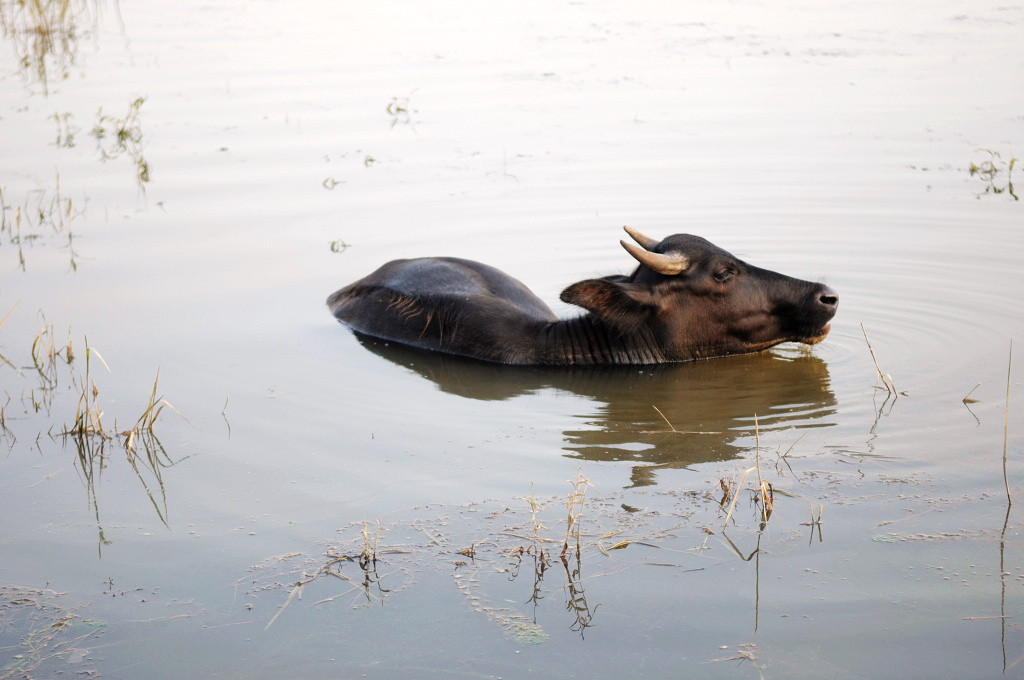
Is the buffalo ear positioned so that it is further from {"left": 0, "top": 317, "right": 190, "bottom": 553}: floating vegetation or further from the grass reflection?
the grass reflection

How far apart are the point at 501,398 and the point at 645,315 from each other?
1.15 m

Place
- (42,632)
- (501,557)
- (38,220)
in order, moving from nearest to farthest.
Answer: (42,632) < (501,557) < (38,220)

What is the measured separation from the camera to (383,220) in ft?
33.1

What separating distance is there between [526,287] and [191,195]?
435 cm

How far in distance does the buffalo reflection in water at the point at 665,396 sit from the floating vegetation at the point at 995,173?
13.7 ft

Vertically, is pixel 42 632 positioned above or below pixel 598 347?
below

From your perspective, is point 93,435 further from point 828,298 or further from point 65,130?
point 65,130

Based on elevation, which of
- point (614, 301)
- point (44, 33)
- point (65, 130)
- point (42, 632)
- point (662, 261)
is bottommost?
point (42, 632)

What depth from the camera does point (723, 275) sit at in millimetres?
6930

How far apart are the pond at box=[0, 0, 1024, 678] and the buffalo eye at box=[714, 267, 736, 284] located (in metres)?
0.57

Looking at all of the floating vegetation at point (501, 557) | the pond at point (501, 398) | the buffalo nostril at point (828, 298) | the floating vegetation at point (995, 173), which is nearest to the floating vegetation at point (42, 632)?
the pond at point (501, 398)

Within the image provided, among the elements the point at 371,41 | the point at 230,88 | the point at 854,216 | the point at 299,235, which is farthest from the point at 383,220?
the point at 371,41

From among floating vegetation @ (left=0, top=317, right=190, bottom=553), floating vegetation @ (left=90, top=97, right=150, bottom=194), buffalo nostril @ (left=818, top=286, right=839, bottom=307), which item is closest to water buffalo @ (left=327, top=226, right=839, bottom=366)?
buffalo nostril @ (left=818, top=286, right=839, bottom=307)

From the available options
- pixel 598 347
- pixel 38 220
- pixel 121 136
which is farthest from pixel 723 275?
pixel 121 136
